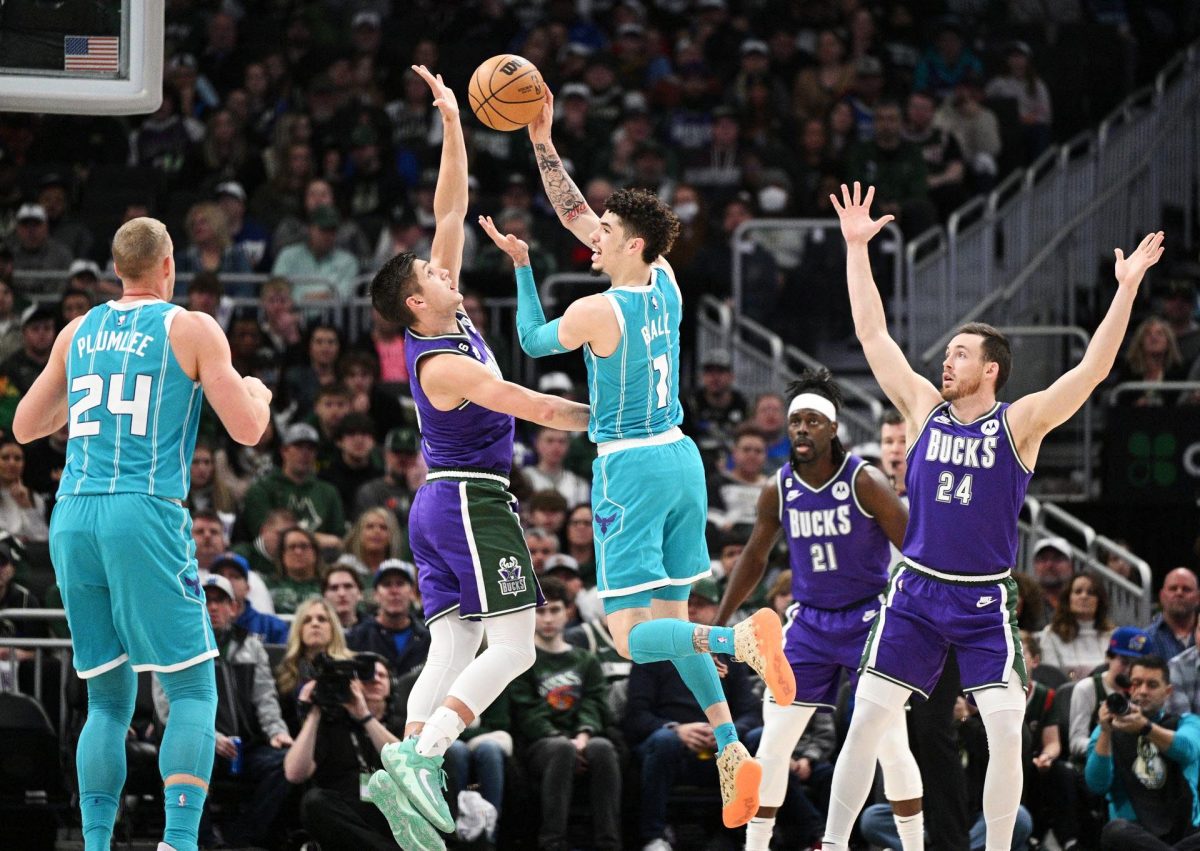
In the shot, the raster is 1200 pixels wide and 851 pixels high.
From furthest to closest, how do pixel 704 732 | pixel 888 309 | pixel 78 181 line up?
pixel 78 181
pixel 888 309
pixel 704 732

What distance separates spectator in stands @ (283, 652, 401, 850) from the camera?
11.1 metres

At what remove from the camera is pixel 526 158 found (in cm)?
1894

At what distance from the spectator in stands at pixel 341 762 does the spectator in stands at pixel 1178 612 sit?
17.1ft

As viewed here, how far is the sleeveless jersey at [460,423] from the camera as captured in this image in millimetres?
8734

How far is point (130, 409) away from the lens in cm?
790

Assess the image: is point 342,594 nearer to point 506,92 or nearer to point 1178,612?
point 506,92

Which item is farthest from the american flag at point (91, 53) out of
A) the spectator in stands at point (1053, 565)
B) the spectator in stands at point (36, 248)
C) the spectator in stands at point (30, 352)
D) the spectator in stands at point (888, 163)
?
the spectator in stands at point (888, 163)

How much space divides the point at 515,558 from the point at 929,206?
33.4 feet

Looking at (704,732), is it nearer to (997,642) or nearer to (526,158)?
(997,642)

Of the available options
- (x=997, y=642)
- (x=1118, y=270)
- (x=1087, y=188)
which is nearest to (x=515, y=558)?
(x=997, y=642)

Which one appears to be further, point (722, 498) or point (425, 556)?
point (722, 498)

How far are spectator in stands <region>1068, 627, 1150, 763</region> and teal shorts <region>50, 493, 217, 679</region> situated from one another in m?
6.18

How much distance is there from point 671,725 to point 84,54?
222 inches

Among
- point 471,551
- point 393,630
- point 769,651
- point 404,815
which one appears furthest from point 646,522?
point 393,630
